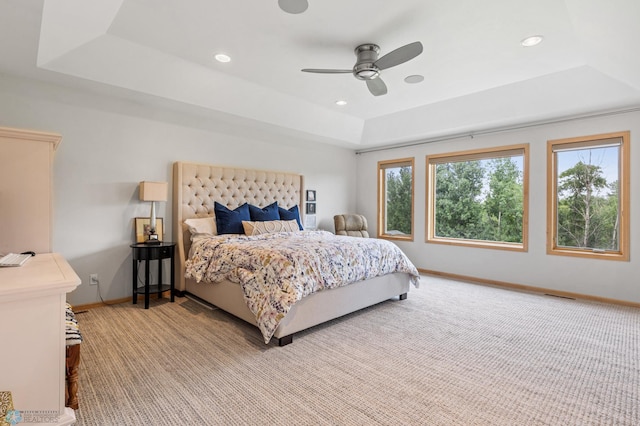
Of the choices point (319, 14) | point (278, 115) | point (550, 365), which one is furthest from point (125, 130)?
point (550, 365)

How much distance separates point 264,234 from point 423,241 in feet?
10.6

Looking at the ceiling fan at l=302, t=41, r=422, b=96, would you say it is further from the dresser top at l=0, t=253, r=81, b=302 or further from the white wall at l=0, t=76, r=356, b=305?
the dresser top at l=0, t=253, r=81, b=302

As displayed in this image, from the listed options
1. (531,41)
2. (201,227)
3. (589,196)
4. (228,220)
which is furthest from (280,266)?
(589,196)

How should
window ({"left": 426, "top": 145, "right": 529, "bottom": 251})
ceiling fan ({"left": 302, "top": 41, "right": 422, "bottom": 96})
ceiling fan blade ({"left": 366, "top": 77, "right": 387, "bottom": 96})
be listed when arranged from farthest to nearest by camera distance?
window ({"left": 426, "top": 145, "right": 529, "bottom": 251}) → ceiling fan blade ({"left": 366, "top": 77, "right": 387, "bottom": 96}) → ceiling fan ({"left": 302, "top": 41, "right": 422, "bottom": 96})

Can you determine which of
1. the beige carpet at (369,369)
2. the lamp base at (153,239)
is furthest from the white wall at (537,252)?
the lamp base at (153,239)

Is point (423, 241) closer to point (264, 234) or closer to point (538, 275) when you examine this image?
point (538, 275)

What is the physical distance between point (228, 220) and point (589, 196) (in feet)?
16.3

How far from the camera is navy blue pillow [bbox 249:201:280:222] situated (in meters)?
→ 4.62

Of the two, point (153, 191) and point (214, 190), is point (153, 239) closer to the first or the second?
point (153, 191)

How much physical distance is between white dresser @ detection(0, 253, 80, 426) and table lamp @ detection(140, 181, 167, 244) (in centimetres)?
239

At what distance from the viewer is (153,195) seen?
3.84 m

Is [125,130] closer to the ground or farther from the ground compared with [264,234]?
farther from the ground

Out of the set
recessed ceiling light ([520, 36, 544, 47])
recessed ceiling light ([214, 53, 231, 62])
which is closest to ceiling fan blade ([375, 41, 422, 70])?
recessed ceiling light ([520, 36, 544, 47])

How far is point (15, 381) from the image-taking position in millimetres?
1380
